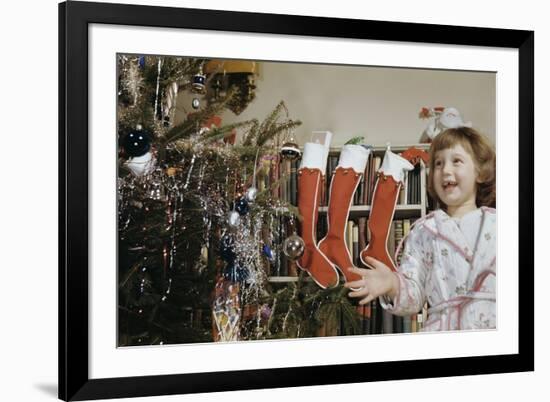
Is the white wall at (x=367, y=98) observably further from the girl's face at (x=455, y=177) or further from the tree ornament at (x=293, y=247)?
the tree ornament at (x=293, y=247)

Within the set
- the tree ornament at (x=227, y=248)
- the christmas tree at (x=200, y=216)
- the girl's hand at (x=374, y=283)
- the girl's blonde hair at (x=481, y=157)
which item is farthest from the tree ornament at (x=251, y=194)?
the girl's blonde hair at (x=481, y=157)

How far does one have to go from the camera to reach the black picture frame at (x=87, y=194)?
7.35 feet

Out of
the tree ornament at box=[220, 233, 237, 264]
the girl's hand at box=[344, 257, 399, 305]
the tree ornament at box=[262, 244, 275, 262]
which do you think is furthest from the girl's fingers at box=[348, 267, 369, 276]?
the tree ornament at box=[220, 233, 237, 264]

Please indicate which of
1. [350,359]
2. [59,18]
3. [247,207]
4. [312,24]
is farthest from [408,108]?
[59,18]

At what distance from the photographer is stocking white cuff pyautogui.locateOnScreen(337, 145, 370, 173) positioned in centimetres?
254

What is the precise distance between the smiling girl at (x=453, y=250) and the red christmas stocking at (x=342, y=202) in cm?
9

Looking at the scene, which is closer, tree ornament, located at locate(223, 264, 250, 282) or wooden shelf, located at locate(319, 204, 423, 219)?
tree ornament, located at locate(223, 264, 250, 282)

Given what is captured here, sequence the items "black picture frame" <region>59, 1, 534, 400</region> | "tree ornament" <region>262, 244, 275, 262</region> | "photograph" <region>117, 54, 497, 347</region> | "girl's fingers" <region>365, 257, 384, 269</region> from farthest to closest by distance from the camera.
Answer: "girl's fingers" <region>365, 257, 384, 269</region>
"tree ornament" <region>262, 244, 275, 262</region>
"photograph" <region>117, 54, 497, 347</region>
"black picture frame" <region>59, 1, 534, 400</region>

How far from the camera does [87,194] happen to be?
226 cm

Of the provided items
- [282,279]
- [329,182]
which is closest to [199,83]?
[329,182]

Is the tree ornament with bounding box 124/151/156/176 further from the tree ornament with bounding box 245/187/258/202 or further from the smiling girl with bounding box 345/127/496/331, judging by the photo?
the smiling girl with bounding box 345/127/496/331


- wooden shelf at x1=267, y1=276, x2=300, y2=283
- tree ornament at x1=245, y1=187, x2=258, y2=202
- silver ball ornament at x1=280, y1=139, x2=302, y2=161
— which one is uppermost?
silver ball ornament at x1=280, y1=139, x2=302, y2=161

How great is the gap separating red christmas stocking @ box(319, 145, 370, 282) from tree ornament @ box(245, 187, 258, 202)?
21 centimetres

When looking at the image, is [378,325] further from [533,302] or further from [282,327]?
[533,302]
